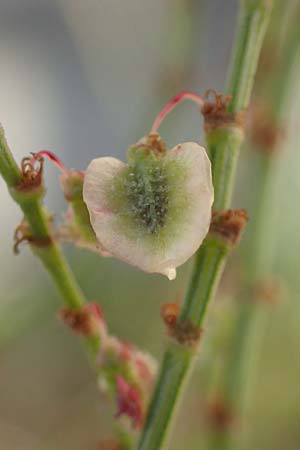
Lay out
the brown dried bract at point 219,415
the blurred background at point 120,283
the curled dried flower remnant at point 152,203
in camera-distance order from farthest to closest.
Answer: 1. the blurred background at point 120,283
2. the brown dried bract at point 219,415
3. the curled dried flower remnant at point 152,203

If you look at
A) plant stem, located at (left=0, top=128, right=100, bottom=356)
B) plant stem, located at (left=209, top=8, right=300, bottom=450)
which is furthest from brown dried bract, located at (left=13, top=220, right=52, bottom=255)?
plant stem, located at (left=209, top=8, right=300, bottom=450)

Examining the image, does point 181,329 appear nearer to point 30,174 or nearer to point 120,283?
point 30,174

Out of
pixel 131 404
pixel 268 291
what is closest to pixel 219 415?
pixel 268 291

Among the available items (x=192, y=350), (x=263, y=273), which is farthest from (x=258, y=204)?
(x=192, y=350)

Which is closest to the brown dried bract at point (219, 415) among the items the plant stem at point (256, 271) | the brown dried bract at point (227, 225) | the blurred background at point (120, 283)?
the plant stem at point (256, 271)

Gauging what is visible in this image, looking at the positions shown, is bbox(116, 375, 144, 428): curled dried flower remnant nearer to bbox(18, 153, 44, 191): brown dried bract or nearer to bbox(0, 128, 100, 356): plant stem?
bbox(0, 128, 100, 356): plant stem

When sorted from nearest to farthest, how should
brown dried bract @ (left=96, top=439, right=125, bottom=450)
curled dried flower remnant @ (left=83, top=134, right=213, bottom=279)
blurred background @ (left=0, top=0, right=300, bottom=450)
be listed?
1. curled dried flower remnant @ (left=83, top=134, right=213, bottom=279)
2. brown dried bract @ (left=96, top=439, right=125, bottom=450)
3. blurred background @ (left=0, top=0, right=300, bottom=450)

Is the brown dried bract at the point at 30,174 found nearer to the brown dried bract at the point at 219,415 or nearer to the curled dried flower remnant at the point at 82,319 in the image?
the curled dried flower remnant at the point at 82,319
